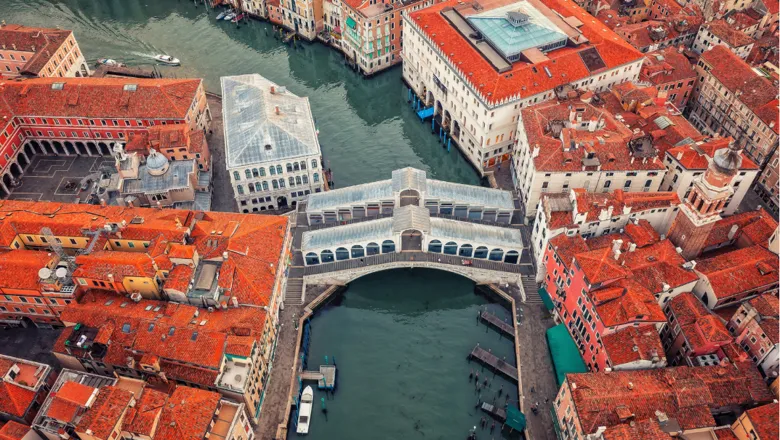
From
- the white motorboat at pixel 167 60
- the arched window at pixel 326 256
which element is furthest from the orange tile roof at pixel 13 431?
the white motorboat at pixel 167 60

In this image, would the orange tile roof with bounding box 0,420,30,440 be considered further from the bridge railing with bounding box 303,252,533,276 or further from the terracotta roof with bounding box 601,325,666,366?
the terracotta roof with bounding box 601,325,666,366

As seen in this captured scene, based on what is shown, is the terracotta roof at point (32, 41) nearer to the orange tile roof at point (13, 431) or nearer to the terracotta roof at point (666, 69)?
the orange tile roof at point (13, 431)

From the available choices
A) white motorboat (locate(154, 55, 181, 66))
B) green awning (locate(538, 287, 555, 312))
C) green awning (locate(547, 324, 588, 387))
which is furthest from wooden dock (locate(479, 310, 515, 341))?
white motorboat (locate(154, 55, 181, 66))

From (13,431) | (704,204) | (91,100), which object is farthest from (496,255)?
(91,100)

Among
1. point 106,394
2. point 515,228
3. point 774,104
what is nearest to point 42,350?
point 106,394

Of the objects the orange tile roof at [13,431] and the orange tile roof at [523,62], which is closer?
the orange tile roof at [13,431]
